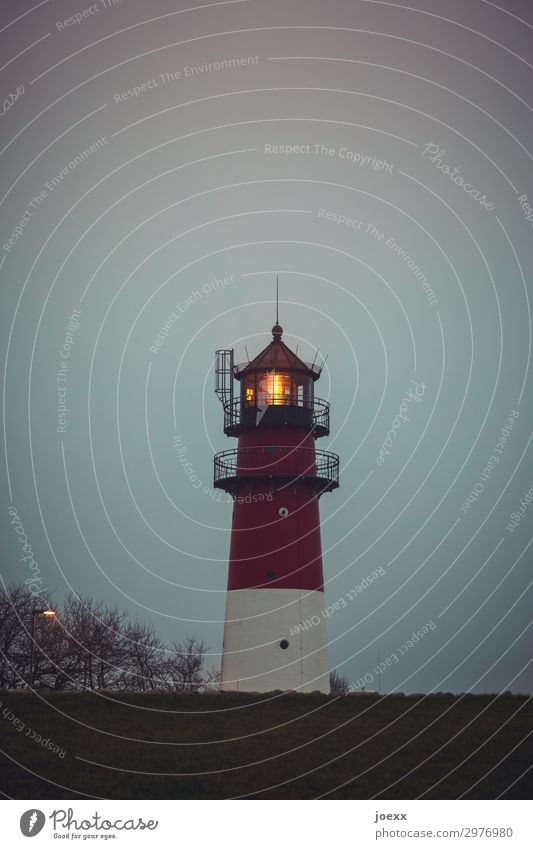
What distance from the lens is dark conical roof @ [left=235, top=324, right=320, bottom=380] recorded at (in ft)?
158

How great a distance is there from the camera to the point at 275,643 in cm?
4584

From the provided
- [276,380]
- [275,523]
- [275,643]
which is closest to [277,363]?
[276,380]

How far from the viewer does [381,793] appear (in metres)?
29.7

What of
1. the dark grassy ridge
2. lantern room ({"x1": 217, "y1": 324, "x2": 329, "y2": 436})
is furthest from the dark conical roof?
the dark grassy ridge

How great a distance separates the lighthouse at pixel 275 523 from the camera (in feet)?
151

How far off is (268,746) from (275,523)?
13799 mm

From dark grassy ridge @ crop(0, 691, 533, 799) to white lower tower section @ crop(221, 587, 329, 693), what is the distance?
432 centimetres

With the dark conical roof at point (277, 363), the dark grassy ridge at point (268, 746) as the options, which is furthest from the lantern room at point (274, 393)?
the dark grassy ridge at point (268, 746)

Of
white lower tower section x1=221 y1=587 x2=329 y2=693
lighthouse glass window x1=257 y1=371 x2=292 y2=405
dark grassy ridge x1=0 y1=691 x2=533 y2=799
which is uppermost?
lighthouse glass window x1=257 y1=371 x2=292 y2=405

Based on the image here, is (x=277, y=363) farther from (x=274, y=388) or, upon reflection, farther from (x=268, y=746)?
(x=268, y=746)

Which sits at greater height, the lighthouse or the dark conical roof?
the dark conical roof

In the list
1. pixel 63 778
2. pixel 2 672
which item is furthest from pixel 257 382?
pixel 63 778

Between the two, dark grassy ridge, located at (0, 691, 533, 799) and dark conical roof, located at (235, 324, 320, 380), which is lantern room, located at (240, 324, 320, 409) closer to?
dark conical roof, located at (235, 324, 320, 380)

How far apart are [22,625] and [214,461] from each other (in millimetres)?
14920
